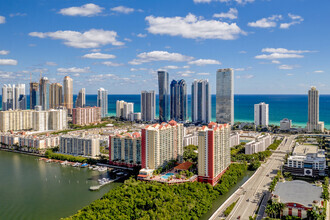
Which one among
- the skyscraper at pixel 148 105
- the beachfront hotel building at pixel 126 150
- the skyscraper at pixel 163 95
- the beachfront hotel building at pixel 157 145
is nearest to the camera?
the beachfront hotel building at pixel 157 145

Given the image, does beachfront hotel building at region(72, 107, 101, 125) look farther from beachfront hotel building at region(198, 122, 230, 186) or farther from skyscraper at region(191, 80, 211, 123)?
beachfront hotel building at region(198, 122, 230, 186)

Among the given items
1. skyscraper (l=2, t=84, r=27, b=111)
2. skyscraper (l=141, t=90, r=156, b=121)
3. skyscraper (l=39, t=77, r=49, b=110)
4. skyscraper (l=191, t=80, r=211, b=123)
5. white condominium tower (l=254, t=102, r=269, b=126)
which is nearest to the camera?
white condominium tower (l=254, t=102, r=269, b=126)

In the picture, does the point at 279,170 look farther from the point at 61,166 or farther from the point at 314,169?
the point at 61,166

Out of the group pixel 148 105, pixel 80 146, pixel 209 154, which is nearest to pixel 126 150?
pixel 80 146

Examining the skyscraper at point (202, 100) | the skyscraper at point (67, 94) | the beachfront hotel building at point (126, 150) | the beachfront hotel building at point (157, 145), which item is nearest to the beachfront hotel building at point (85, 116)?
the skyscraper at point (67, 94)

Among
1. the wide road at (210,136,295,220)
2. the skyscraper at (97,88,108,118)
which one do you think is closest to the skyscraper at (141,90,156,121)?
the skyscraper at (97,88,108,118)

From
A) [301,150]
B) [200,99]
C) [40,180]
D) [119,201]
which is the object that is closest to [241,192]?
[119,201]

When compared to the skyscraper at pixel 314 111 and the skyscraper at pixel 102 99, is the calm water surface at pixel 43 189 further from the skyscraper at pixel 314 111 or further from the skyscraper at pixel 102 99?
the skyscraper at pixel 102 99
